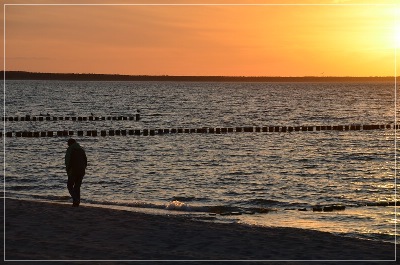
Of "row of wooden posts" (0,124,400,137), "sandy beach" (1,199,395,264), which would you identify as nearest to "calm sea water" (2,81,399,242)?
"row of wooden posts" (0,124,400,137)

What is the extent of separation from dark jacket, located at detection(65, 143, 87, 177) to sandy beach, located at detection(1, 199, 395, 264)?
4.05 ft

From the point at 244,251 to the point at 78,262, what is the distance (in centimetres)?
400

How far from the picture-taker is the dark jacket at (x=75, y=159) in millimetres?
20734

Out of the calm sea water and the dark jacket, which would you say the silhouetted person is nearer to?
the dark jacket

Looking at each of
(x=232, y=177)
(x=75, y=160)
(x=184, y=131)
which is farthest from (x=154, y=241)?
(x=184, y=131)

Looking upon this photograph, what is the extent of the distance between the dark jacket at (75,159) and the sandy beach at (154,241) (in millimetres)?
1235

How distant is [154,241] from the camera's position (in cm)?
1650

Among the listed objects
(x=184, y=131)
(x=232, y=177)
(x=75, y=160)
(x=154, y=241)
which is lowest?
(x=232, y=177)

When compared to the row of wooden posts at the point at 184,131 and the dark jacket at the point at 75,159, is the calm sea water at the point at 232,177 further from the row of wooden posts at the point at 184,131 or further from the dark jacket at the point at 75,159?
the dark jacket at the point at 75,159

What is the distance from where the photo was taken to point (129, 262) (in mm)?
13828

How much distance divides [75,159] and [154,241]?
5.30 m

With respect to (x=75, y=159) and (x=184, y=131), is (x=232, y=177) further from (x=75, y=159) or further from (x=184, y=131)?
(x=184, y=131)

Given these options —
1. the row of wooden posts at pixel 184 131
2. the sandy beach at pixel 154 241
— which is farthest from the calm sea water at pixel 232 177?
the sandy beach at pixel 154 241

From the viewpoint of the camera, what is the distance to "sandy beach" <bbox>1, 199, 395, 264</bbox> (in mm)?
14797
